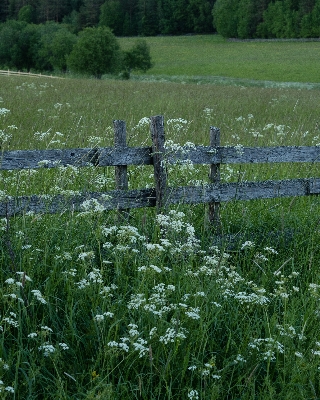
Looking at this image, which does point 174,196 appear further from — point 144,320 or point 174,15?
point 174,15

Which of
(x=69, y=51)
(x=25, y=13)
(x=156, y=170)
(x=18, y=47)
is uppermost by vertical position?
(x=25, y=13)

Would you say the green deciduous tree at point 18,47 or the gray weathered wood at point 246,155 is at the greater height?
the green deciduous tree at point 18,47

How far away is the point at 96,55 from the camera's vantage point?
58.3 metres

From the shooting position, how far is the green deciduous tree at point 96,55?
58.2 meters

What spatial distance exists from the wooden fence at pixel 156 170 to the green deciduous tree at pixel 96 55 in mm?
52775

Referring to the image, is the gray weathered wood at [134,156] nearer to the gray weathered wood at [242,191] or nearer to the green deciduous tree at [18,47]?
the gray weathered wood at [242,191]

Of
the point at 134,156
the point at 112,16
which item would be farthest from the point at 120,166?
the point at 112,16

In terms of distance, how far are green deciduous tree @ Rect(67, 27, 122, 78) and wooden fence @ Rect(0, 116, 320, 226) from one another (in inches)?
2078

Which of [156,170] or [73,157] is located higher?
[73,157]

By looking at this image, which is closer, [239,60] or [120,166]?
[120,166]

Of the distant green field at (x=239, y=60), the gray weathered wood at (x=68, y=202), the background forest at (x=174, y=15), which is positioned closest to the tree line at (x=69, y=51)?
the distant green field at (x=239, y=60)

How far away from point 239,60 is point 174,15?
56860mm

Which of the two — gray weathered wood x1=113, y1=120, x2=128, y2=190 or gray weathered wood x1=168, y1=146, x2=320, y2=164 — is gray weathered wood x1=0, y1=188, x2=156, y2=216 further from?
gray weathered wood x1=168, y1=146, x2=320, y2=164

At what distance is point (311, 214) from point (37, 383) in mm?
4441
